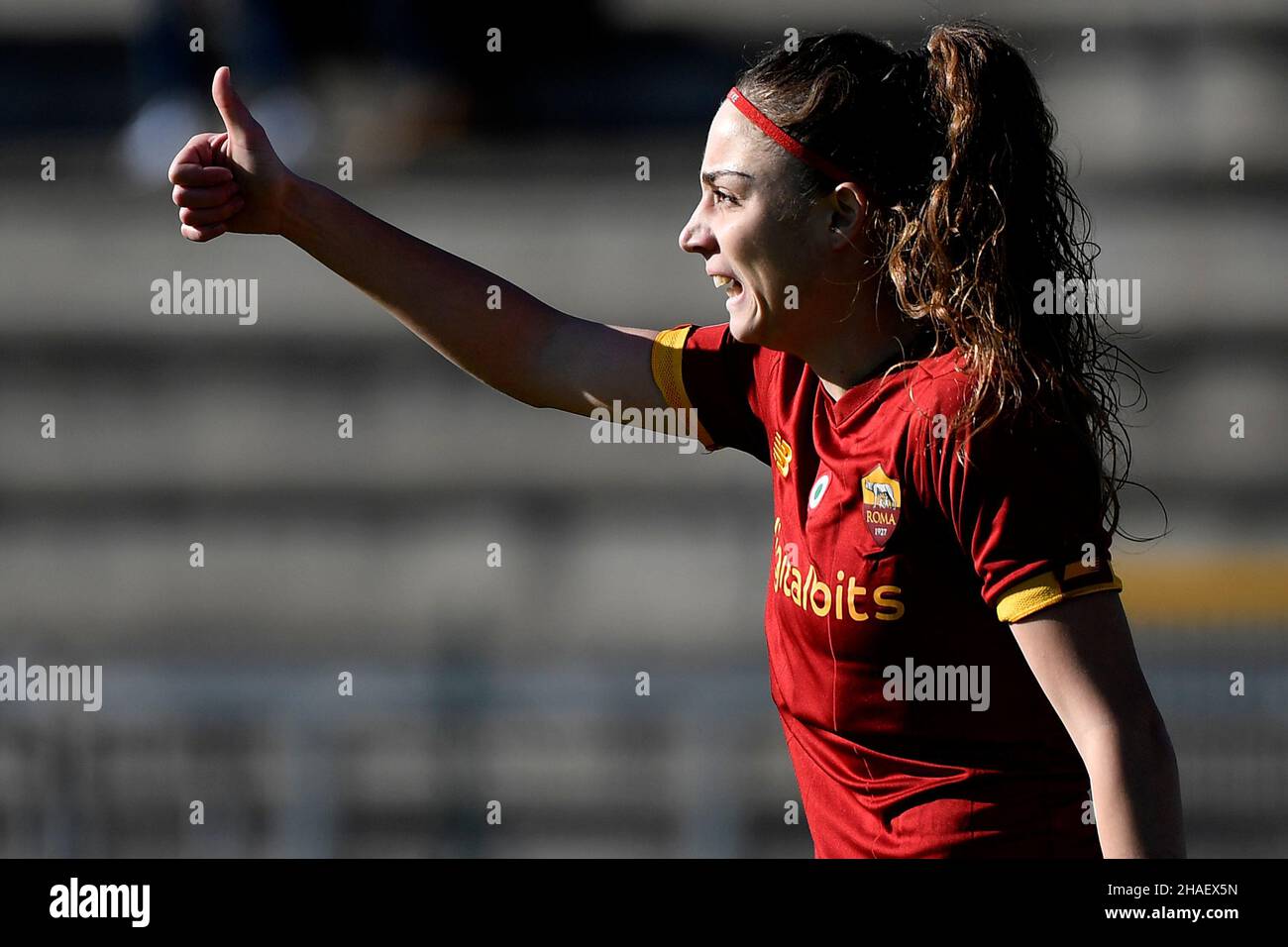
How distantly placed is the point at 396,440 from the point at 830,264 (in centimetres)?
474

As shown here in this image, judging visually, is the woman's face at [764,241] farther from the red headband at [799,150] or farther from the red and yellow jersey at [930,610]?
the red and yellow jersey at [930,610]

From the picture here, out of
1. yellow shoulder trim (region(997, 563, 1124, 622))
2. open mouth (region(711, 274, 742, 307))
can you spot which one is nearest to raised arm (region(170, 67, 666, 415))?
open mouth (region(711, 274, 742, 307))

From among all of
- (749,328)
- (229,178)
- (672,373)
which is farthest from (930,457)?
(229,178)

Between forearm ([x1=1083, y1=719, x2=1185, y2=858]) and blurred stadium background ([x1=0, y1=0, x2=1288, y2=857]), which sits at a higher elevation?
blurred stadium background ([x1=0, y1=0, x2=1288, y2=857])

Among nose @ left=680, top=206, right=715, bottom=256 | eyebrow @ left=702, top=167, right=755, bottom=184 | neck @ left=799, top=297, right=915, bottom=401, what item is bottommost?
neck @ left=799, top=297, right=915, bottom=401

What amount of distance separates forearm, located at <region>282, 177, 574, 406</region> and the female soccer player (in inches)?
8.9

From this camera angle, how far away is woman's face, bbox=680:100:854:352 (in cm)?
212

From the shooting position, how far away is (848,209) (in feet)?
6.97

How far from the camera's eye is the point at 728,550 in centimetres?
649

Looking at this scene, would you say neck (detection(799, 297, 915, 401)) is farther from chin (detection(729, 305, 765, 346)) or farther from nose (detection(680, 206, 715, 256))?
nose (detection(680, 206, 715, 256))

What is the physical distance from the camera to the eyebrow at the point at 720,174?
2131 mm

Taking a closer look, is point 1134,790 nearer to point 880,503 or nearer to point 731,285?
point 880,503

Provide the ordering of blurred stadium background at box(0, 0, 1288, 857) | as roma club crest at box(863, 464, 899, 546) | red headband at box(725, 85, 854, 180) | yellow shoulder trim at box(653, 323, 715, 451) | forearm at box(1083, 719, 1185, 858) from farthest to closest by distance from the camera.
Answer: blurred stadium background at box(0, 0, 1288, 857)
yellow shoulder trim at box(653, 323, 715, 451)
red headband at box(725, 85, 854, 180)
as roma club crest at box(863, 464, 899, 546)
forearm at box(1083, 719, 1185, 858)
